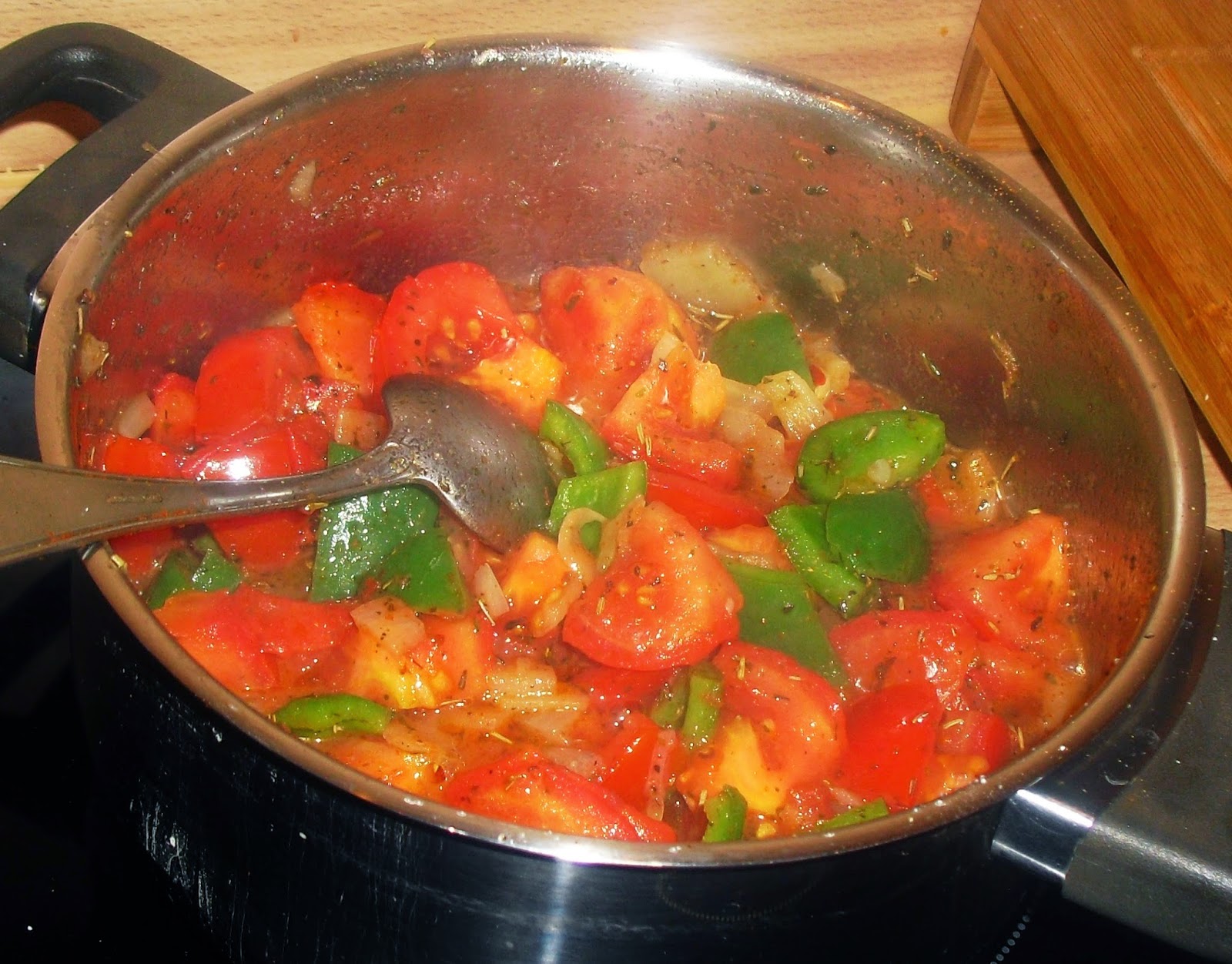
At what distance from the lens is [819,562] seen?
1.59 metres

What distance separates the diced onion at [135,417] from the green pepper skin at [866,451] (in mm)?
922

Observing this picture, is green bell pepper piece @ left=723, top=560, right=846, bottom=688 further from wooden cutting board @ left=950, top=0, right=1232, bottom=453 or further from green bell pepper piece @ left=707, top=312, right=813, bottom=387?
wooden cutting board @ left=950, top=0, right=1232, bottom=453

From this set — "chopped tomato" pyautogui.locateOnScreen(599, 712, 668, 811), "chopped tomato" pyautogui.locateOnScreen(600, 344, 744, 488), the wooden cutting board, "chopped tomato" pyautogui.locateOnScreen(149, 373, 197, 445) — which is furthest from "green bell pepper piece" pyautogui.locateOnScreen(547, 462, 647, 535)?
the wooden cutting board

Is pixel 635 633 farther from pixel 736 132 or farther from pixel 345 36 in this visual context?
pixel 345 36

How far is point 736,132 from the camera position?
1702mm

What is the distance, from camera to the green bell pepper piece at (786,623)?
148 cm

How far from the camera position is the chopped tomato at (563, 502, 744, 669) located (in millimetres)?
1407

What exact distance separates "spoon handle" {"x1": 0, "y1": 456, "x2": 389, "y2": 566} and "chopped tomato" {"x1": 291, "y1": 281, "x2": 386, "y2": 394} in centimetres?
42

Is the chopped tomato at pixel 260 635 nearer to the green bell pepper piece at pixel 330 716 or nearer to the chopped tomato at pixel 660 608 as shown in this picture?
the green bell pepper piece at pixel 330 716

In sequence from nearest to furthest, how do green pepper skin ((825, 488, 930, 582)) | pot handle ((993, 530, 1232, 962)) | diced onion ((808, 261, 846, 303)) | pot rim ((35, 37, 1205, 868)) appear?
1. pot rim ((35, 37, 1205, 868))
2. pot handle ((993, 530, 1232, 962))
3. green pepper skin ((825, 488, 930, 582))
4. diced onion ((808, 261, 846, 303))

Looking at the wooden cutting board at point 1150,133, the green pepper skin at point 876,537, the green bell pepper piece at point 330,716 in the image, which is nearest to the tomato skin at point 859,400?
the green pepper skin at point 876,537

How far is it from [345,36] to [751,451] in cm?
98

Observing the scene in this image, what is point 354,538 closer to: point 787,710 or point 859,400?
point 787,710

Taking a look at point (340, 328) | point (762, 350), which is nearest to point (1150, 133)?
point (762, 350)
